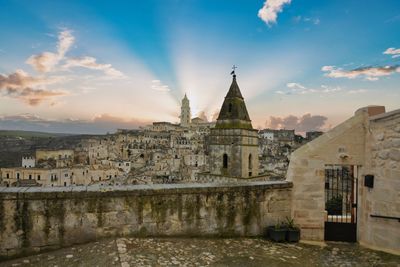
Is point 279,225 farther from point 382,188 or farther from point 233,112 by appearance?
point 233,112

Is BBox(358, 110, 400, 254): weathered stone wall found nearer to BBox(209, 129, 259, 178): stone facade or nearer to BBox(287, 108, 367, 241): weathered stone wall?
BBox(287, 108, 367, 241): weathered stone wall

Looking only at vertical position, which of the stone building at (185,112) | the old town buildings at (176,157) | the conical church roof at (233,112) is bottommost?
the old town buildings at (176,157)

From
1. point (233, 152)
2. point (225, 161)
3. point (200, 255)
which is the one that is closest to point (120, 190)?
point (200, 255)

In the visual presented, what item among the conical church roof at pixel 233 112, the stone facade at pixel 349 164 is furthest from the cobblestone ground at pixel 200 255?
the conical church roof at pixel 233 112

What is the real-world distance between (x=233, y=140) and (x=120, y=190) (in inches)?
793

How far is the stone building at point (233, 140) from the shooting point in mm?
25000

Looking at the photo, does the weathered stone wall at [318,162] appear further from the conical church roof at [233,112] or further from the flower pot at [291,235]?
the conical church roof at [233,112]

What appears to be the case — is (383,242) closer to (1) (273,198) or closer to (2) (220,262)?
(1) (273,198)

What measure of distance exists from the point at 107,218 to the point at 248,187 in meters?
2.99

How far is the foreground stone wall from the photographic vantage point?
16.5 feet

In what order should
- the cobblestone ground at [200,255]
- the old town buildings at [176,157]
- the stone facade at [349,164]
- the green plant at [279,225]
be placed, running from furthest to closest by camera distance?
the old town buildings at [176,157]
the green plant at [279,225]
the stone facade at [349,164]
the cobblestone ground at [200,255]

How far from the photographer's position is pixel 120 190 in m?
5.53

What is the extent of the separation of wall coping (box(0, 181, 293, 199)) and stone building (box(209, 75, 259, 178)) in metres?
18.6

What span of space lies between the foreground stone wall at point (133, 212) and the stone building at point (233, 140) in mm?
18607
